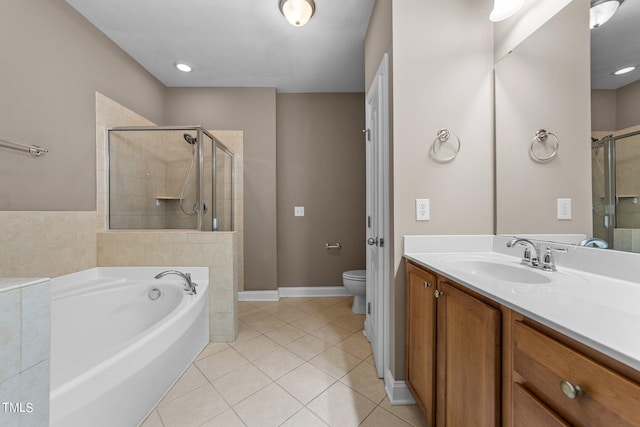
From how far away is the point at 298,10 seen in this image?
1628mm

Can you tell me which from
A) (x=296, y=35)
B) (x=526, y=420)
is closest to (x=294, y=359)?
(x=526, y=420)

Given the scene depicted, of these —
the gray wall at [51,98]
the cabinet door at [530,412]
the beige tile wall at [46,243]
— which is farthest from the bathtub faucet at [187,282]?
the cabinet door at [530,412]

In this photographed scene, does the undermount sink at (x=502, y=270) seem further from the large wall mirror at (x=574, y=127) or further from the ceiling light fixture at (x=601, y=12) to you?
the ceiling light fixture at (x=601, y=12)

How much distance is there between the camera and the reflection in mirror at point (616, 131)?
→ 81cm

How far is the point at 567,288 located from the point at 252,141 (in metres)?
2.81

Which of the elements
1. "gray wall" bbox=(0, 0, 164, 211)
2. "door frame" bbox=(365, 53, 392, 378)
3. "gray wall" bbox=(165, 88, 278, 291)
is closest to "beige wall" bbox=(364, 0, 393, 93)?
"door frame" bbox=(365, 53, 392, 378)

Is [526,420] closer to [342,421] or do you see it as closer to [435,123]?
[342,421]

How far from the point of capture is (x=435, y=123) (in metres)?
1.30

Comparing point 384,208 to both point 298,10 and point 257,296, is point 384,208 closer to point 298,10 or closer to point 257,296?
point 298,10

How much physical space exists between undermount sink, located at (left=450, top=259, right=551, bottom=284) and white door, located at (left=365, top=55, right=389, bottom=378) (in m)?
0.41

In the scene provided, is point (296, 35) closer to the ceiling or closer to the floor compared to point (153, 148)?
closer to the ceiling

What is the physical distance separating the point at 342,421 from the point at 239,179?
7.91 feet

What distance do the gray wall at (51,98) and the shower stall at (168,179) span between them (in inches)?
9.4

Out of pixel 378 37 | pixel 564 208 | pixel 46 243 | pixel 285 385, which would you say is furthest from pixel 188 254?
pixel 564 208
